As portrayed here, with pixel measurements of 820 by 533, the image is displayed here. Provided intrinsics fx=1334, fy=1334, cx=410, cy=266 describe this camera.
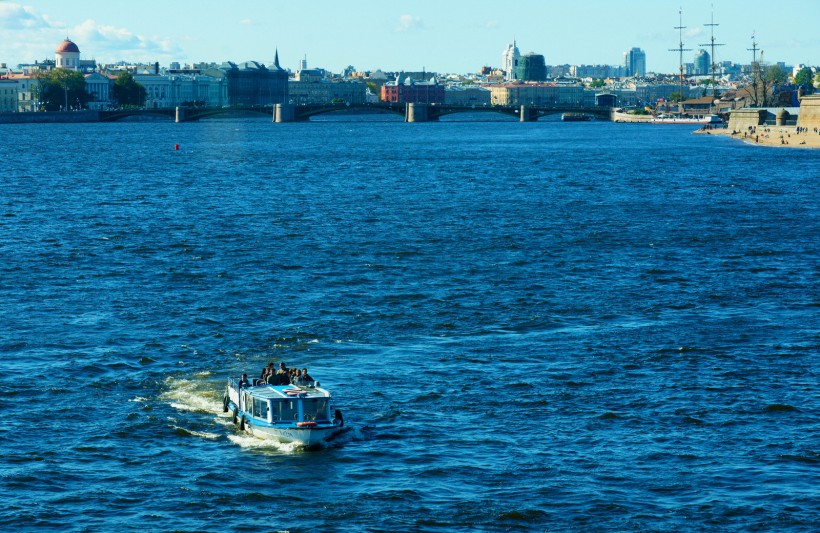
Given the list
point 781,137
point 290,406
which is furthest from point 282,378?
point 781,137

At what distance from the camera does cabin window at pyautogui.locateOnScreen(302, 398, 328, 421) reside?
1047 inches

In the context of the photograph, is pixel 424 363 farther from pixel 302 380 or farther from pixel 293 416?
pixel 293 416

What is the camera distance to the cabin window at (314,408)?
87.2 ft

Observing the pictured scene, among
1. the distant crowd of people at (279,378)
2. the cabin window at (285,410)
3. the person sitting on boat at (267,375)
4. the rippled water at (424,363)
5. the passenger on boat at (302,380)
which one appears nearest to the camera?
the rippled water at (424,363)

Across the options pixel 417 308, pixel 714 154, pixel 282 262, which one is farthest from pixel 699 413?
pixel 714 154

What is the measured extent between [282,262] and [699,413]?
24.5 m

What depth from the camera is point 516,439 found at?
27.1m

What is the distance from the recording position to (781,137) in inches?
5374

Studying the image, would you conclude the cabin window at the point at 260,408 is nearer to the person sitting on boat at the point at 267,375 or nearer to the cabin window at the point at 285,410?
the cabin window at the point at 285,410

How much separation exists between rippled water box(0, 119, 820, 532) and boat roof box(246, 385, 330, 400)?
1.06 metres

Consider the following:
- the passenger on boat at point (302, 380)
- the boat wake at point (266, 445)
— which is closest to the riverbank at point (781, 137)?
the passenger on boat at point (302, 380)

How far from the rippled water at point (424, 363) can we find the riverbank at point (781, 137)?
6205 centimetres

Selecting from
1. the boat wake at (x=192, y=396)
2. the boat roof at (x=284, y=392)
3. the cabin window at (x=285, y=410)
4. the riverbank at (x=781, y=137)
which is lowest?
the boat wake at (x=192, y=396)

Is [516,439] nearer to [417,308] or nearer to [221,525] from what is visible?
[221,525]
